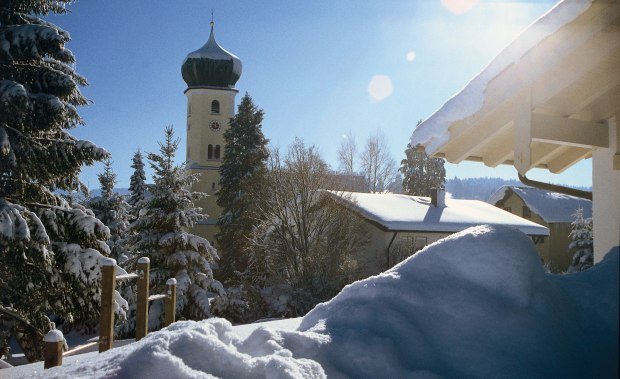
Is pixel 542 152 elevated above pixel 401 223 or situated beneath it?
elevated above

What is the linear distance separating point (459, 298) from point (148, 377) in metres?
1.40

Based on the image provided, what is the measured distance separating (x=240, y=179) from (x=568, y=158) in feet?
76.2

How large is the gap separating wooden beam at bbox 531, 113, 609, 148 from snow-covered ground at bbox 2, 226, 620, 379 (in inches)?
49.5

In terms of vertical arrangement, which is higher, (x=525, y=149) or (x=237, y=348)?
(x=525, y=149)

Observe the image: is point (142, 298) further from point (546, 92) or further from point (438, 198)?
point (438, 198)

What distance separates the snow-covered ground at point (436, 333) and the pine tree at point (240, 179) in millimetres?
23661

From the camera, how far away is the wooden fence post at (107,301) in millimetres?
6477

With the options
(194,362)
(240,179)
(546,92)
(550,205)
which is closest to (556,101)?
(546,92)

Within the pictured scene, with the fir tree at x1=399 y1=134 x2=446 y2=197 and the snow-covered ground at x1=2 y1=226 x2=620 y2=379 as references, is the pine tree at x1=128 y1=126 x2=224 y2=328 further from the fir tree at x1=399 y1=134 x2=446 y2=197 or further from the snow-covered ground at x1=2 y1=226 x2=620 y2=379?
the fir tree at x1=399 y1=134 x2=446 y2=197

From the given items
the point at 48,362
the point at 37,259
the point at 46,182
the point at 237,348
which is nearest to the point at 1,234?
the point at 37,259

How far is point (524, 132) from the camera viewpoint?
3363 millimetres

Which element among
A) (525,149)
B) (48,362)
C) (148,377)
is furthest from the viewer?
(48,362)

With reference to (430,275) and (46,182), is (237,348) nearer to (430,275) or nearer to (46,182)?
(430,275)

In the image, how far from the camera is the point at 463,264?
8.23ft
